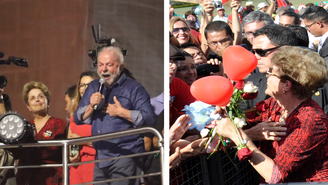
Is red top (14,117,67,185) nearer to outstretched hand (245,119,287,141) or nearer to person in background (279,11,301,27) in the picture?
outstretched hand (245,119,287,141)

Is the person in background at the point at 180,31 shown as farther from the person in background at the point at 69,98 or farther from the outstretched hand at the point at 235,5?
the person in background at the point at 69,98

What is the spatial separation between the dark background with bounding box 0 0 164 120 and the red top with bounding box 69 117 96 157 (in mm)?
78

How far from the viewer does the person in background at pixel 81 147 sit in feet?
7.48

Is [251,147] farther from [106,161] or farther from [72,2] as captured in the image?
[72,2]

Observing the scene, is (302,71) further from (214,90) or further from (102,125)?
(102,125)

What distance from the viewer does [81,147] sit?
7.59ft

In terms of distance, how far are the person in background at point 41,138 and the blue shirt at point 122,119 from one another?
0.20 meters

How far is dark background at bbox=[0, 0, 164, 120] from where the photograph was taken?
7.52 ft

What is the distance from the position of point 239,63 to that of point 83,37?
928 mm

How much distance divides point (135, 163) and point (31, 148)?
2.18ft

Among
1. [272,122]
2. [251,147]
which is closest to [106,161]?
[251,147]

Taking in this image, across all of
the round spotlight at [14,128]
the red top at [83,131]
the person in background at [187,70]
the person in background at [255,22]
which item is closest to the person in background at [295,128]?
the red top at [83,131]

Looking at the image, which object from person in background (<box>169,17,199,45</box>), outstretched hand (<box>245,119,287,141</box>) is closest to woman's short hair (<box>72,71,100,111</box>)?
outstretched hand (<box>245,119,287,141</box>)

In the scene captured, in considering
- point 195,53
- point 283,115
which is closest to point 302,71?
point 283,115
